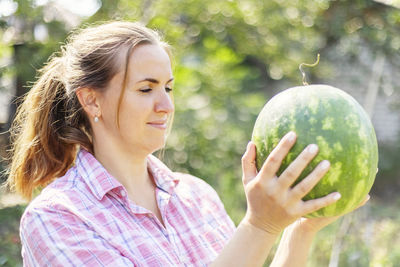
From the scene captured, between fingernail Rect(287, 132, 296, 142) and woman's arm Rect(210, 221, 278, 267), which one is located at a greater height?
fingernail Rect(287, 132, 296, 142)

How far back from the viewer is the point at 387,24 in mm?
6242

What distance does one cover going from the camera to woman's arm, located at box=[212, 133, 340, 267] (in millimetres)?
1560

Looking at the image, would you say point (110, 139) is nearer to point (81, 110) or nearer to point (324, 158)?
point (81, 110)

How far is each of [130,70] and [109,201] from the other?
53cm

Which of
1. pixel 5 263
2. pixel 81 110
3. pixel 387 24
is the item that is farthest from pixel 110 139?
pixel 387 24

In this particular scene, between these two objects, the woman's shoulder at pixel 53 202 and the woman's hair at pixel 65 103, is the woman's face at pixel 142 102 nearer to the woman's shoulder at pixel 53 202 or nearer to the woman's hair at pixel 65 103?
the woman's hair at pixel 65 103

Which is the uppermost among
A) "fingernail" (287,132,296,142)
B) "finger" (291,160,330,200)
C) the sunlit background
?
"fingernail" (287,132,296,142)

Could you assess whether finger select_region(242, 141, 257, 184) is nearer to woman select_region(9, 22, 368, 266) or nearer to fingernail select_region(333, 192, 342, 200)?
woman select_region(9, 22, 368, 266)

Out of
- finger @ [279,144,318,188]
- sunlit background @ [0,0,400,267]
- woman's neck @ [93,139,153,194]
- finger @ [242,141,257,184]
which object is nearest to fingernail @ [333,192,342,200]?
finger @ [279,144,318,188]

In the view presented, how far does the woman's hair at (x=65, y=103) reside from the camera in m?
2.17

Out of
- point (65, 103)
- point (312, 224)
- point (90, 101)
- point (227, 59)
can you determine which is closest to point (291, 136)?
point (312, 224)

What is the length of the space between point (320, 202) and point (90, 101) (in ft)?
3.58

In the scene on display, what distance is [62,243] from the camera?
1.78 meters

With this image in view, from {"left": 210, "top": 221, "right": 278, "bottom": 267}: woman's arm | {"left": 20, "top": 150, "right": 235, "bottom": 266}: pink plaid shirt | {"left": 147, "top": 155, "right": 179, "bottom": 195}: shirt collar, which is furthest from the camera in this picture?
{"left": 147, "top": 155, "right": 179, "bottom": 195}: shirt collar
